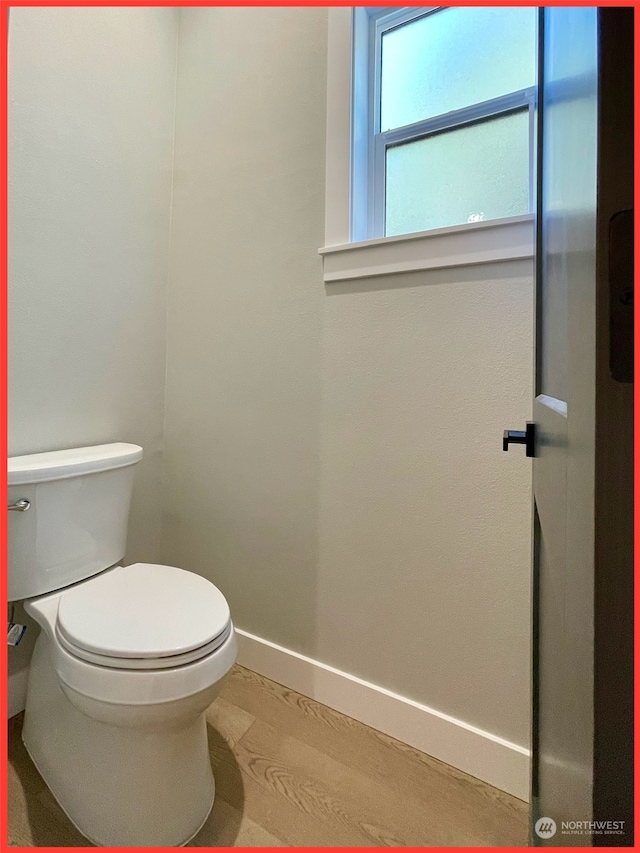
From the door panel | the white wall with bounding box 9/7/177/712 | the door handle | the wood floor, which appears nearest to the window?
the door panel

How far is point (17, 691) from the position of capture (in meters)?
1.17

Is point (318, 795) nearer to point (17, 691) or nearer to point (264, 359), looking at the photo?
point (17, 691)

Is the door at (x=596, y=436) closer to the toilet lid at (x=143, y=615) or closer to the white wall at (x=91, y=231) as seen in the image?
the toilet lid at (x=143, y=615)

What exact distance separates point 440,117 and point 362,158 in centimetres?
24

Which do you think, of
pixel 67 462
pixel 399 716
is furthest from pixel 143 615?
pixel 399 716

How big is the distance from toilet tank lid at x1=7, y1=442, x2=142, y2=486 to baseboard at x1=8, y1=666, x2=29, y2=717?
63cm

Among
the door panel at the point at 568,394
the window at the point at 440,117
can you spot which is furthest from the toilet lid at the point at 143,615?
the window at the point at 440,117

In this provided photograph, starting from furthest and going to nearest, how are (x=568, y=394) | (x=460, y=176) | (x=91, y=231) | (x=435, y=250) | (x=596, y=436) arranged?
1. (x=91, y=231)
2. (x=460, y=176)
3. (x=435, y=250)
4. (x=568, y=394)
5. (x=596, y=436)

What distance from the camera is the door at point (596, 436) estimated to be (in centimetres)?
20

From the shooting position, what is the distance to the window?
1059mm

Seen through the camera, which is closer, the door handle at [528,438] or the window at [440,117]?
the door handle at [528,438]

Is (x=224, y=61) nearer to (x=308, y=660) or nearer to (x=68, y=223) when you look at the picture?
(x=68, y=223)

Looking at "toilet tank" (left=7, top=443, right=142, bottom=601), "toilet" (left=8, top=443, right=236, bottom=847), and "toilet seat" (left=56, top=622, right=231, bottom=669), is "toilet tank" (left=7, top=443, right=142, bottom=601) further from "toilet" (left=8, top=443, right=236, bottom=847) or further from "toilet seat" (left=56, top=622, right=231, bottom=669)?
"toilet seat" (left=56, top=622, right=231, bottom=669)

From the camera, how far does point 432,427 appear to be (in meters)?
1.06
